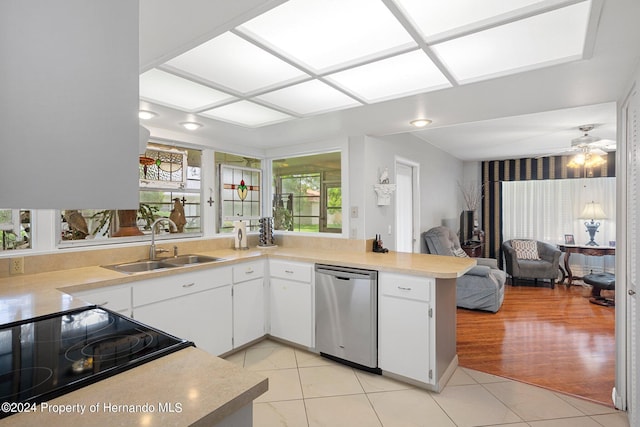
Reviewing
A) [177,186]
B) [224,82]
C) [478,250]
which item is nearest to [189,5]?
[224,82]

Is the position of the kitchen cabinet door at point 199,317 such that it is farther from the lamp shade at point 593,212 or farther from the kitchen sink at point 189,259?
the lamp shade at point 593,212

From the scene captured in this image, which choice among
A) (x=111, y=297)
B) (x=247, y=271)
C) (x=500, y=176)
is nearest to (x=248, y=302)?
(x=247, y=271)

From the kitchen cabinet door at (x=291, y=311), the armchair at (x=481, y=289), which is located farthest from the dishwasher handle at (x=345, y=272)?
the armchair at (x=481, y=289)

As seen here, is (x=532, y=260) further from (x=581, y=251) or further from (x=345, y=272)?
(x=345, y=272)

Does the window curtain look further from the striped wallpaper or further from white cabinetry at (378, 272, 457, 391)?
white cabinetry at (378, 272, 457, 391)

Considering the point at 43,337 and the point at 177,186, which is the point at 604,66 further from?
the point at 177,186

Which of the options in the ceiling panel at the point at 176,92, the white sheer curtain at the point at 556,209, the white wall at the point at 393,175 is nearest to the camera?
the ceiling panel at the point at 176,92

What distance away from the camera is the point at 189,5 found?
121 centimetres

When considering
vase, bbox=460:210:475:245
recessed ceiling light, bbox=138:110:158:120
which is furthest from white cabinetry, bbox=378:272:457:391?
vase, bbox=460:210:475:245

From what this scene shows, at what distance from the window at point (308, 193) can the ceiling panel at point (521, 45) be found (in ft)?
6.47

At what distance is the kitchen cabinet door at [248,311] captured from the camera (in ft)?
9.71

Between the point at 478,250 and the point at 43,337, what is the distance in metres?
6.82

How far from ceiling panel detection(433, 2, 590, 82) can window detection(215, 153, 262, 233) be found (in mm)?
2661

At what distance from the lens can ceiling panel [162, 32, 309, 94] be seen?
1578 mm
